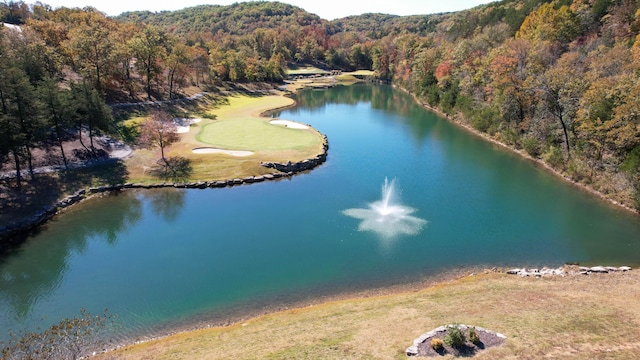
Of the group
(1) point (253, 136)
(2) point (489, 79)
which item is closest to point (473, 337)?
(1) point (253, 136)

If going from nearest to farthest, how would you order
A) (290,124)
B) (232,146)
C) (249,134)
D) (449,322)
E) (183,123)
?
1. (449,322)
2. (232,146)
3. (249,134)
4. (183,123)
5. (290,124)

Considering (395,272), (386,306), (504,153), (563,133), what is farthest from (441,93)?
(386,306)

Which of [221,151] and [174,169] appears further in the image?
[221,151]

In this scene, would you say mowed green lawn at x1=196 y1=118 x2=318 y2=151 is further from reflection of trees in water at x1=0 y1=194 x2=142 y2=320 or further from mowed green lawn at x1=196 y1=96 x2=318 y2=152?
reflection of trees in water at x1=0 y1=194 x2=142 y2=320

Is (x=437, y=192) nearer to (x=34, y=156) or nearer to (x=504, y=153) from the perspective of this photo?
(x=504, y=153)

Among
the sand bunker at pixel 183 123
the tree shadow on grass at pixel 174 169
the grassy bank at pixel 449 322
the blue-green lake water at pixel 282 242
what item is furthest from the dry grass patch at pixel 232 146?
the grassy bank at pixel 449 322

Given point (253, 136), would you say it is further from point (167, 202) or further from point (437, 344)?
point (437, 344)

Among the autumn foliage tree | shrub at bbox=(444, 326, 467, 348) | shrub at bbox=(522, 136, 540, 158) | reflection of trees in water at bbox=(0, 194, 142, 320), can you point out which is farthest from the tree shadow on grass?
shrub at bbox=(522, 136, 540, 158)
